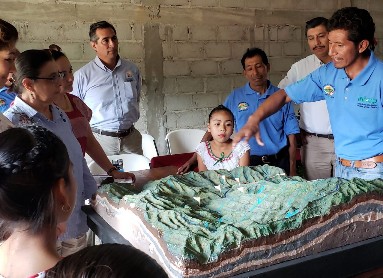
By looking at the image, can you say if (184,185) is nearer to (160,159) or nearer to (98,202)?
(98,202)

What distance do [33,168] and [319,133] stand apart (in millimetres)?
2529

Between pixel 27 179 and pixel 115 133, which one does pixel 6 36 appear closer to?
pixel 27 179

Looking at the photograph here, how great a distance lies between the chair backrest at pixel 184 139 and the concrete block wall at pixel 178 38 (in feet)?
2.29

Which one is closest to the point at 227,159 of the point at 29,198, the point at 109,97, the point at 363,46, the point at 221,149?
the point at 221,149

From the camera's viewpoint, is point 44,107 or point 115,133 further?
point 115,133

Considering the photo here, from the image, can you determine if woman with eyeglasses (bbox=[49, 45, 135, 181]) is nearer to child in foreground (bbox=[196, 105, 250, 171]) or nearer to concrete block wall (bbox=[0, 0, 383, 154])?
child in foreground (bbox=[196, 105, 250, 171])

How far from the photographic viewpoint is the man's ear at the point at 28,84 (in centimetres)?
192

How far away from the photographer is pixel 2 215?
1.01m

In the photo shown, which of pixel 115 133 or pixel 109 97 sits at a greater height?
pixel 109 97

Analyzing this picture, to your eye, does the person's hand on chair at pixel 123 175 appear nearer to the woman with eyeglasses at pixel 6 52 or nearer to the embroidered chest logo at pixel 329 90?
the woman with eyeglasses at pixel 6 52

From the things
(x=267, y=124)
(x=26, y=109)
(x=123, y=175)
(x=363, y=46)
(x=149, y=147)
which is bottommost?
(x=149, y=147)

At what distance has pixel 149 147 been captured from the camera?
3.66 meters

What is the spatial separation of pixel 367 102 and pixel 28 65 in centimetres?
151

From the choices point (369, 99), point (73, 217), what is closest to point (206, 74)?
point (369, 99)
